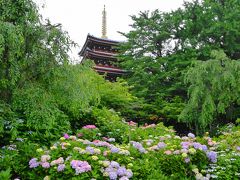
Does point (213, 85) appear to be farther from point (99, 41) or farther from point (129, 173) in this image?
point (99, 41)

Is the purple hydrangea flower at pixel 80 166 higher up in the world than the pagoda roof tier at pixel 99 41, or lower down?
lower down

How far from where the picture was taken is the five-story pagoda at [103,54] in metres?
25.6

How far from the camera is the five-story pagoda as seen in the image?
1009 inches

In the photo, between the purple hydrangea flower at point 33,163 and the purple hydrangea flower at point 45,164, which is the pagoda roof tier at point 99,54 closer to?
the purple hydrangea flower at point 33,163

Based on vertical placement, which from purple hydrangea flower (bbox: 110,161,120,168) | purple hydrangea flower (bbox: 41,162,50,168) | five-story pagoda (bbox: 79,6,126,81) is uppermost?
five-story pagoda (bbox: 79,6,126,81)

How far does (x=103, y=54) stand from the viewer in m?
27.2

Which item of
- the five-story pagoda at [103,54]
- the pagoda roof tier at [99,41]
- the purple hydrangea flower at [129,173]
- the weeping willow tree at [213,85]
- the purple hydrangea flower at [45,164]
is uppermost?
the pagoda roof tier at [99,41]

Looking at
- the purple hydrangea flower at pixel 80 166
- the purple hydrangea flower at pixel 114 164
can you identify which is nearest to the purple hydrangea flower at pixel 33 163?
the purple hydrangea flower at pixel 80 166

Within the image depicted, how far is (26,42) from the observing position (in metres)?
5.93

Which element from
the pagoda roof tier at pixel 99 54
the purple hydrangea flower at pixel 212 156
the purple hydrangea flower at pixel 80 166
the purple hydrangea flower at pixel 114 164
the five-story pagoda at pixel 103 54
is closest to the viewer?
the purple hydrangea flower at pixel 80 166

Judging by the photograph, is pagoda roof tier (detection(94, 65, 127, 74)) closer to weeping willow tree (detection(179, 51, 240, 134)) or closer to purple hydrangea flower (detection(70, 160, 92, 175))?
weeping willow tree (detection(179, 51, 240, 134))

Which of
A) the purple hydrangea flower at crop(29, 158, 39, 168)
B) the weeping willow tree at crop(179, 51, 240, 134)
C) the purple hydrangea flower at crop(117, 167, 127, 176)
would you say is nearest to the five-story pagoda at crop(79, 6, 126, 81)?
the weeping willow tree at crop(179, 51, 240, 134)

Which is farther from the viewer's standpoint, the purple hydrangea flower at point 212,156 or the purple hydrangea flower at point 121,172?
the purple hydrangea flower at point 212,156

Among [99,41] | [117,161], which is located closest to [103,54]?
[99,41]
